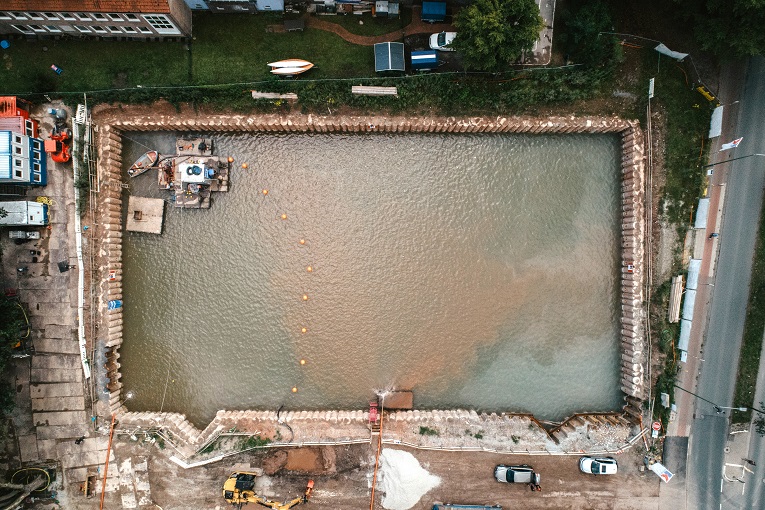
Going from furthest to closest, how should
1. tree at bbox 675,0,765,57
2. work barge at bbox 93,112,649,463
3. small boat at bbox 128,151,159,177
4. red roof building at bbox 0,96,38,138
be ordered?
1. small boat at bbox 128,151,159,177
2. work barge at bbox 93,112,649,463
3. red roof building at bbox 0,96,38,138
4. tree at bbox 675,0,765,57

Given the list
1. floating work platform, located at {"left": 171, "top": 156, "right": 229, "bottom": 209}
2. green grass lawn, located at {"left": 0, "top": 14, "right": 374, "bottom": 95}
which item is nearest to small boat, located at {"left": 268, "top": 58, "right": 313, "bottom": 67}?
green grass lawn, located at {"left": 0, "top": 14, "right": 374, "bottom": 95}

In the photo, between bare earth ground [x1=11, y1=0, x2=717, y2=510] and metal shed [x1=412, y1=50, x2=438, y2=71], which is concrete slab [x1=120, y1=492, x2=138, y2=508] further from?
metal shed [x1=412, y1=50, x2=438, y2=71]

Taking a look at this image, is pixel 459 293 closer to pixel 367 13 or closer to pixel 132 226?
pixel 367 13

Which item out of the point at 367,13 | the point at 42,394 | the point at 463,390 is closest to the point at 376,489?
the point at 463,390

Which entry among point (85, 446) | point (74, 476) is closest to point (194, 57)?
point (85, 446)

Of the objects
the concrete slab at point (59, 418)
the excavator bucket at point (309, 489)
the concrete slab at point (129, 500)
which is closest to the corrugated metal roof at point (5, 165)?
the concrete slab at point (59, 418)
